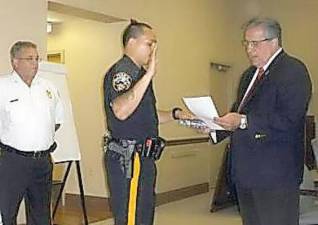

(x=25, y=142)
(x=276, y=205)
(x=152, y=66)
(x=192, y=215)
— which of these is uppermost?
(x=152, y=66)

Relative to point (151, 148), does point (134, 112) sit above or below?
above

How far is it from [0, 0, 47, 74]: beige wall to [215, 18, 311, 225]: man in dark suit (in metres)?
3.01

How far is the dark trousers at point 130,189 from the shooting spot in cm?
303

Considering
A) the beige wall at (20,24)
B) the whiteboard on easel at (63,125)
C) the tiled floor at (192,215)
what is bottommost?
the tiled floor at (192,215)

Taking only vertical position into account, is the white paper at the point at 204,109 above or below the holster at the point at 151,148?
above

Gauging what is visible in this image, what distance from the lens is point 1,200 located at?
13.1 feet

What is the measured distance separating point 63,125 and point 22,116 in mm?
982

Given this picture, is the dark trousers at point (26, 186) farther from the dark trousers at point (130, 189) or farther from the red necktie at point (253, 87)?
the red necktie at point (253, 87)

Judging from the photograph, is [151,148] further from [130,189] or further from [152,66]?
[152,66]

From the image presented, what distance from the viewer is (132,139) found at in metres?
3.04

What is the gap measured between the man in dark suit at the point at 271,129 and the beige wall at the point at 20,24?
3.01 metres

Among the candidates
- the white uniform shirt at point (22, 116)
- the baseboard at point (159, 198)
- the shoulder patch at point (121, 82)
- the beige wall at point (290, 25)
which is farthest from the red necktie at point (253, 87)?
the beige wall at point (290, 25)

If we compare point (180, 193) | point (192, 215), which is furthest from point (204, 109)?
point (180, 193)

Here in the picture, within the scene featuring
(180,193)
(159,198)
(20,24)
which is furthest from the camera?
(180,193)
